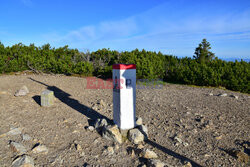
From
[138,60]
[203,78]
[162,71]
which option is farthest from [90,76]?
[203,78]

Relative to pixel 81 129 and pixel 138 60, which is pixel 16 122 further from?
pixel 138 60

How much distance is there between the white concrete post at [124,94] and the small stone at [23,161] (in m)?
1.68

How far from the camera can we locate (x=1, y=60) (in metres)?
10.3

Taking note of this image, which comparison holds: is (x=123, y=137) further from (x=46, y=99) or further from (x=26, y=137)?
(x=46, y=99)

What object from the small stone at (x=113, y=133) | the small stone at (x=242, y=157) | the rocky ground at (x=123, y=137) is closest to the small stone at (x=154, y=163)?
the rocky ground at (x=123, y=137)

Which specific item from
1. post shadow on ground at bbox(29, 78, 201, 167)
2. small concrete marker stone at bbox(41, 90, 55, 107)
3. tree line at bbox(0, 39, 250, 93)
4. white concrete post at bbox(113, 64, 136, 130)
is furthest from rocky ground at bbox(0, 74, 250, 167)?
tree line at bbox(0, 39, 250, 93)

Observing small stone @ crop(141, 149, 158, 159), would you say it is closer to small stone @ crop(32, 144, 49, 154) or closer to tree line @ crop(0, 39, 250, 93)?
small stone @ crop(32, 144, 49, 154)

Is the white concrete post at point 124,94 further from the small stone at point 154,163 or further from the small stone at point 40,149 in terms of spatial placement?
the small stone at point 40,149

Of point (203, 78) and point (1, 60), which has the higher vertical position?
point (1, 60)

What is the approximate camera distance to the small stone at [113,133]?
345 centimetres

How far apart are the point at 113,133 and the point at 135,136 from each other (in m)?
0.44

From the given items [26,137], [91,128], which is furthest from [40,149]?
[91,128]

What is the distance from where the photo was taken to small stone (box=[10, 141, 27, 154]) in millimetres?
2953

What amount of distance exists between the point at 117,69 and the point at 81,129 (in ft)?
5.43
